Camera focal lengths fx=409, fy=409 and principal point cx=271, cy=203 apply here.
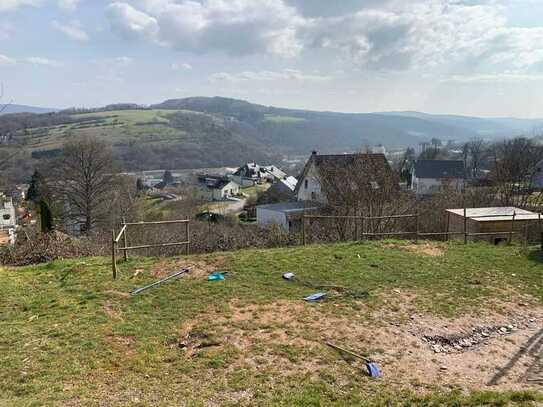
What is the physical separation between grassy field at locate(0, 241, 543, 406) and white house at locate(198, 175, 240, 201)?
1943 inches

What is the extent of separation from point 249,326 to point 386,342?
8.74ft

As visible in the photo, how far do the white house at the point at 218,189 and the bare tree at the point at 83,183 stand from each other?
30.4 meters

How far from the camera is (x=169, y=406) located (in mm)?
5699

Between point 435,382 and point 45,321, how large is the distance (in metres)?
7.60

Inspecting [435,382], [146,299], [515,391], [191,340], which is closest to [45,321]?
[146,299]

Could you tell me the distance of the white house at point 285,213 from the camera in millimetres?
26406

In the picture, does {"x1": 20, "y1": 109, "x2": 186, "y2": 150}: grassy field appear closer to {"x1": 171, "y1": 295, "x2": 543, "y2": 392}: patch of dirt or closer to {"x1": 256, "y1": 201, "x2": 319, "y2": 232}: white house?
{"x1": 256, "y1": 201, "x2": 319, "y2": 232}: white house

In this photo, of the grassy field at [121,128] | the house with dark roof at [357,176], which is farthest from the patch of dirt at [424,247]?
the grassy field at [121,128]

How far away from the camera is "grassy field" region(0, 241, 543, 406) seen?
19.9 ft

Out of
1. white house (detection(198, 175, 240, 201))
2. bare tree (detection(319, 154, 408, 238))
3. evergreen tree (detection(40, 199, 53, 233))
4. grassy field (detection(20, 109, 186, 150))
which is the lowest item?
white house (detection(198, 175, 240, 201))

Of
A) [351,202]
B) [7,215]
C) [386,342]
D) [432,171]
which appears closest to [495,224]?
[351,202]

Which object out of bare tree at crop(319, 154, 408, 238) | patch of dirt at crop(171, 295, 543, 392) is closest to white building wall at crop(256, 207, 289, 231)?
bare tree at crop(319, 154, 408, 238)

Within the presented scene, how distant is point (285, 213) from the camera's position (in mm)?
27297

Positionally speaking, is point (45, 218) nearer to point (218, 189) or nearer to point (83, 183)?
point (83, 183)
